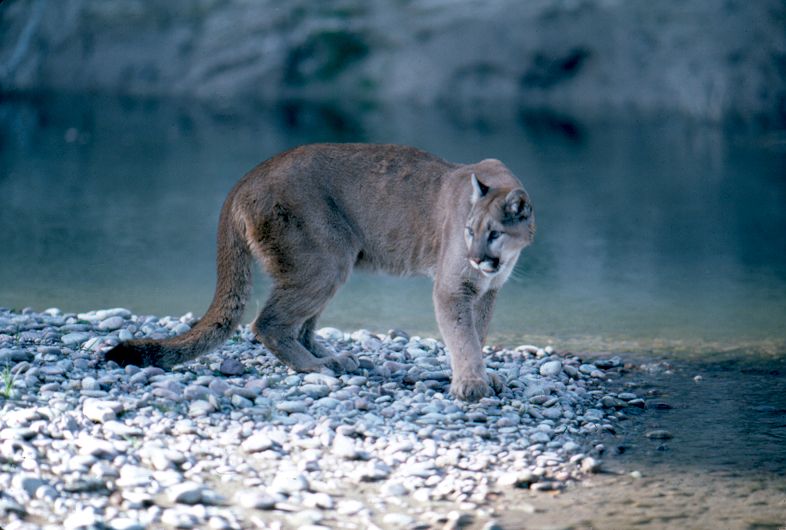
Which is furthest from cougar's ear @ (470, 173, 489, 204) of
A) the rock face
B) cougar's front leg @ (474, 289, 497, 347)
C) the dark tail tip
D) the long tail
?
the rock face

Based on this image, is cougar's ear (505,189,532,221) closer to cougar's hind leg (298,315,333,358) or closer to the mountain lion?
the mountain lion

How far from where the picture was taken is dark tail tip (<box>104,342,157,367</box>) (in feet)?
18.3

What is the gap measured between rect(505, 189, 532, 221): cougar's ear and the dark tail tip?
6.03 feet

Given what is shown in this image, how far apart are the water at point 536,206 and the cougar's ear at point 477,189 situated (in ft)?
7.04

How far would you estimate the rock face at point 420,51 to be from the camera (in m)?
19.1

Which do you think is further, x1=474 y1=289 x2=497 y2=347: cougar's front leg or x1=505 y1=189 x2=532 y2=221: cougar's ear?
x1=474 y1=289 x2=497 y2=347: cougar's front leg

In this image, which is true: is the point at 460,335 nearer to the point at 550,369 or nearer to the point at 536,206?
the point at 550,369

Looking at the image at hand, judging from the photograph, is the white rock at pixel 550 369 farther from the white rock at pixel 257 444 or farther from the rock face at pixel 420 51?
the rock face at pixel 420 51

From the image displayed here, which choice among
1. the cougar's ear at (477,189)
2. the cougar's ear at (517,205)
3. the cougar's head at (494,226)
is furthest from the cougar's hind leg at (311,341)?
the cougar's ear at (517,205)

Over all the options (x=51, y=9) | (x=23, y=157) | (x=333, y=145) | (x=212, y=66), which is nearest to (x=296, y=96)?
(x=212, y=66)

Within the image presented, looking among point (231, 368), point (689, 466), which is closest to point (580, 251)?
point (231, 368)

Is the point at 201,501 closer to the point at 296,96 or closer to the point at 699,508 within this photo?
the point at 699,508

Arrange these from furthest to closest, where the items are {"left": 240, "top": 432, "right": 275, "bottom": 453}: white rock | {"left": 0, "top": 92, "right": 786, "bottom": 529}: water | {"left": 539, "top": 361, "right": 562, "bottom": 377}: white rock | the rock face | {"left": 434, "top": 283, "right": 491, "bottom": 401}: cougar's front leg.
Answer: the rock face → {"left": 539, "top": 361, "right": 562, "bottom": 377}: white rock → {"left": 434, "top": 283, "right": 491, "bottom": 401}: cougar's front leg → {"left": 0, "top": 92, "right": 786, "bottom": 529}: water → {"left": 240, "top": 432, "right": 275, "bottom": 453}: white rock

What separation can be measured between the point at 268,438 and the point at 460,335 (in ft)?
4.13
